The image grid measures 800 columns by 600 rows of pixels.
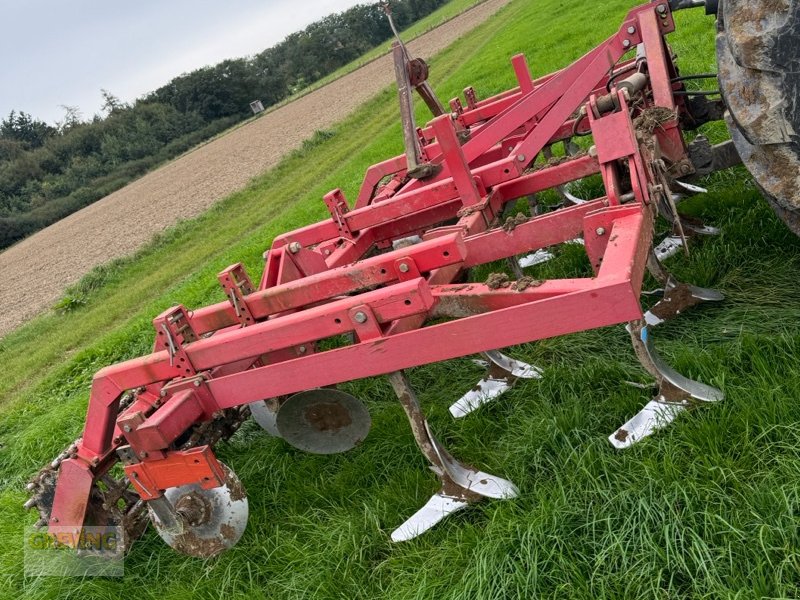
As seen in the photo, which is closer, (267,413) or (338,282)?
(338,282)

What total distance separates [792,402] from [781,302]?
1.00 meters

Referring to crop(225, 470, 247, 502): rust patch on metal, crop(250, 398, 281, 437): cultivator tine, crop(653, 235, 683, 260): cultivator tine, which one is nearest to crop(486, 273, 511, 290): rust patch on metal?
crop(225, 470, 247, 502): rust patch on metal

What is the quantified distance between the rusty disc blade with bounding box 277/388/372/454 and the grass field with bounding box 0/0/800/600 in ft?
1.07

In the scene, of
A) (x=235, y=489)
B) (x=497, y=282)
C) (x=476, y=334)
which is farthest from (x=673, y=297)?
(x=235, y=489)

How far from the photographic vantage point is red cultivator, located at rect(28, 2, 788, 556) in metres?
2.71

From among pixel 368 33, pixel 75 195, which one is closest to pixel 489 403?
pixel 75 195

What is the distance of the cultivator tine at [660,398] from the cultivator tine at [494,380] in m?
0.89

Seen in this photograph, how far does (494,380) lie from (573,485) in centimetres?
119

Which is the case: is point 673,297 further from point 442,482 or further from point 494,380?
point 442,482

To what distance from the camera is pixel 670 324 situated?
365cm

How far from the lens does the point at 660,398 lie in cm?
287

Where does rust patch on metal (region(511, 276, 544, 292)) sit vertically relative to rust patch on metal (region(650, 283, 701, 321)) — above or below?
above

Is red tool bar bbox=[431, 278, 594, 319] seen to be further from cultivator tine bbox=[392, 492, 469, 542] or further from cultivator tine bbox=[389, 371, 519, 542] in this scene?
cultivator tine bbox=[392, 492, 469, 542]

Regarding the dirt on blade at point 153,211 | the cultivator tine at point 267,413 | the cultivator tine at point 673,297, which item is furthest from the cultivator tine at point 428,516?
the dirt on blade at point 153,211
